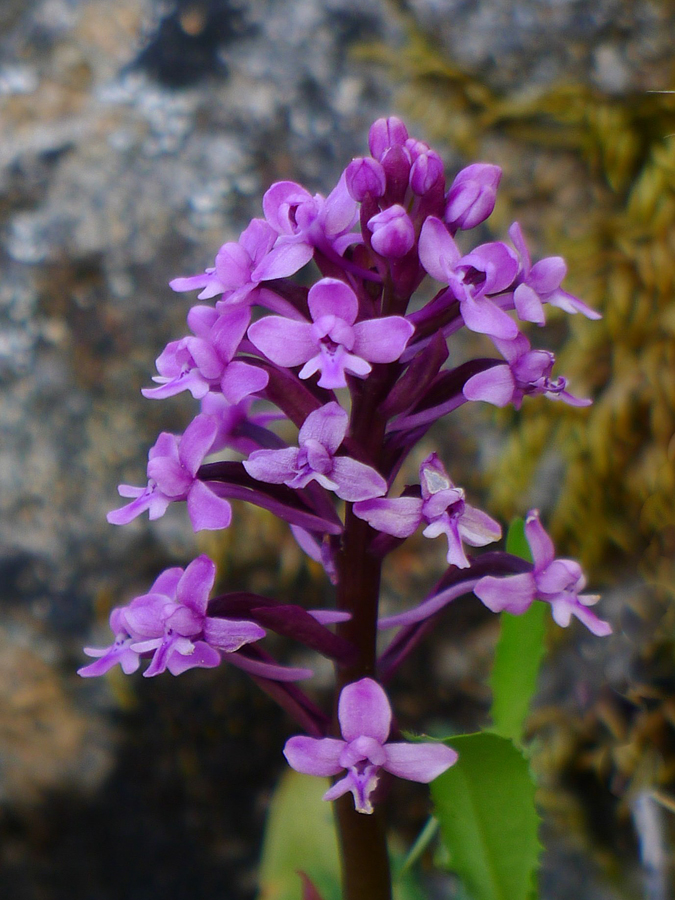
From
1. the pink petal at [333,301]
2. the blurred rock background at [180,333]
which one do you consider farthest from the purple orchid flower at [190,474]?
the blurred rock background at [180,333]

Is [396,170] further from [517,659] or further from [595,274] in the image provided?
[595,274]

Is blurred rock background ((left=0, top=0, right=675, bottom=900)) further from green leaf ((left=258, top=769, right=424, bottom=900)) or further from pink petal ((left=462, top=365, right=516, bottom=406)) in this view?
pink petal ((left=462, top=365, right=516, bottom=406))

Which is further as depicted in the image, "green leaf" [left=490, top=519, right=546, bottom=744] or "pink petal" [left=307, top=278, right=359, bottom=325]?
"green leaf" [left=490, top=519, right=546, bottom=744]

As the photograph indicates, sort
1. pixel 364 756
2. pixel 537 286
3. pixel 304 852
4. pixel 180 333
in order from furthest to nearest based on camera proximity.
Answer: pixel 180 333 < pixel 304 852 < pixel 537 286 < pixel 364 756

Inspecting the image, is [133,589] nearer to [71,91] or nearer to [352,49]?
[71,91]

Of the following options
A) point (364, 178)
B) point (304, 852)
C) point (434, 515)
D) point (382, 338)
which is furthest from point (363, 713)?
point (304, 852)

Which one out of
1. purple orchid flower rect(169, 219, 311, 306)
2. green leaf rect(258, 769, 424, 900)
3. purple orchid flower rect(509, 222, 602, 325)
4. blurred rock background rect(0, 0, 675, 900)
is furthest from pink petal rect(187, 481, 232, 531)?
blurred rock background rect(0, 0, 675, 900)
